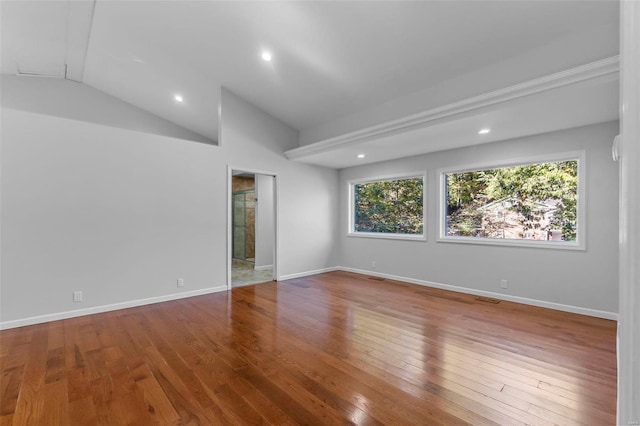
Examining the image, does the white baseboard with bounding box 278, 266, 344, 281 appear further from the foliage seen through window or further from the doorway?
the foliage seen through window

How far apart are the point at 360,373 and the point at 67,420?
2.02 metres

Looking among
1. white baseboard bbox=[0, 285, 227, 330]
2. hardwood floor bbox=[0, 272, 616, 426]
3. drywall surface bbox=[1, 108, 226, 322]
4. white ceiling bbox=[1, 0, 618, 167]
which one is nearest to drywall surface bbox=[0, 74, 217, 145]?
white ceiling bbox=[1, 0, 618, 167]

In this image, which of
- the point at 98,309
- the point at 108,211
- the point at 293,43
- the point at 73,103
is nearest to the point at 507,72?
the point at 293,43

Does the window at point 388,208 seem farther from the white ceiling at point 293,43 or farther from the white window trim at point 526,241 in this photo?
the white ceiling at point 293,43

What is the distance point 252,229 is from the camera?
7.80 meters

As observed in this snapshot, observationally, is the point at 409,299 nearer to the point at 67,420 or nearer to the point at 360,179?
the point at 360,179

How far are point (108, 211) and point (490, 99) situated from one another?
4873 millimetres

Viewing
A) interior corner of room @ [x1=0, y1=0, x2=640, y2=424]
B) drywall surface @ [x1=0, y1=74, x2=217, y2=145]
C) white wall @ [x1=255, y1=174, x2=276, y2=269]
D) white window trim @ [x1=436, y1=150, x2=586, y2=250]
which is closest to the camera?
interior corner of room @ [x1=0, y1=0, x2=640, y2=424]

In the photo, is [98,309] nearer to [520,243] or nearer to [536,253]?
[520,243]

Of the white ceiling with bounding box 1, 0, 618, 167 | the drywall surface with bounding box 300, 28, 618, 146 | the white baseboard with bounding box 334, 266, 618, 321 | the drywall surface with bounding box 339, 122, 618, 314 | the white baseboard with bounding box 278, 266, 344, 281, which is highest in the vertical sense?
the white ceiling with bounding box 1, 0, 618, 167

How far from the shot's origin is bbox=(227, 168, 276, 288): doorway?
5.84 m

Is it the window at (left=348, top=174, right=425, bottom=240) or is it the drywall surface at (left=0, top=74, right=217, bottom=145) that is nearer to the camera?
the drywall surface at (left=0, top=74, right=217, bottom=145)

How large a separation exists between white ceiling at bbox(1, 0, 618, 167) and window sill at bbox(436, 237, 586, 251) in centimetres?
156

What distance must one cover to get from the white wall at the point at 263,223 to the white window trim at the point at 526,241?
3.75 meters
